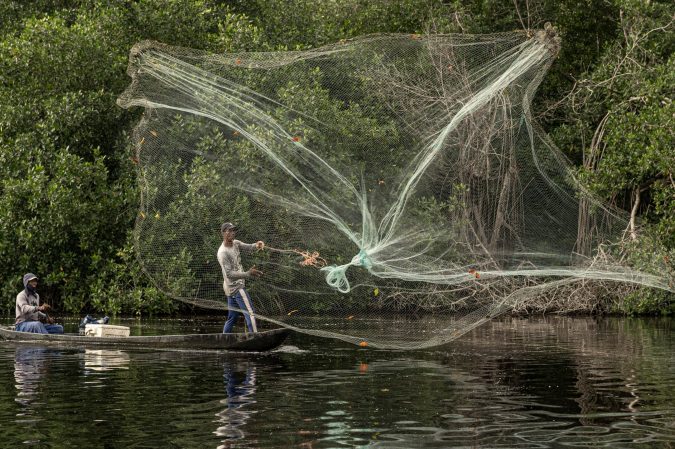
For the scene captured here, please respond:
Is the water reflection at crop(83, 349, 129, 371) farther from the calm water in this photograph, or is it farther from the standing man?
the standing man

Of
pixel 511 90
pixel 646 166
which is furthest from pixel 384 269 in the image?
pixel 646 166

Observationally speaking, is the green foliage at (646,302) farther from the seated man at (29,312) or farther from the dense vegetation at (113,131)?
the seated man at (29,312)

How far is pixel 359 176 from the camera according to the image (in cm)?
1520

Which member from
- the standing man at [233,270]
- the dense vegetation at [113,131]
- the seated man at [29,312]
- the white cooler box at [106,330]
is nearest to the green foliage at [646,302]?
the dense vegetation at [113,131]

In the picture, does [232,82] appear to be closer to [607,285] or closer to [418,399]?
[418,399]

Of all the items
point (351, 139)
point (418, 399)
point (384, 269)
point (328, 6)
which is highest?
point (328, 6)

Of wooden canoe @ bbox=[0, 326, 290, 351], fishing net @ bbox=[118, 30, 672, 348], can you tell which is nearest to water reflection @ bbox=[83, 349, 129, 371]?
wooden canoe @ bbox=[0, 326, 290, 351]

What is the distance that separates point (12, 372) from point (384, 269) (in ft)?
16.6

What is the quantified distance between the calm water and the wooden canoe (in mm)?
157

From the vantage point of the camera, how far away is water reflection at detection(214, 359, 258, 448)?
9695 millimetres

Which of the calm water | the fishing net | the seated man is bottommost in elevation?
the calm water

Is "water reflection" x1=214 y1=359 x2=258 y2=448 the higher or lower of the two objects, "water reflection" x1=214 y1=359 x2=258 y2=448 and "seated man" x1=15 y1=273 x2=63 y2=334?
the lower

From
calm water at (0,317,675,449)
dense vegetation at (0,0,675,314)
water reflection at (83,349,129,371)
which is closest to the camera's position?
calm water at (0,317,675,449)

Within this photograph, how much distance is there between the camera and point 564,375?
14.4m
